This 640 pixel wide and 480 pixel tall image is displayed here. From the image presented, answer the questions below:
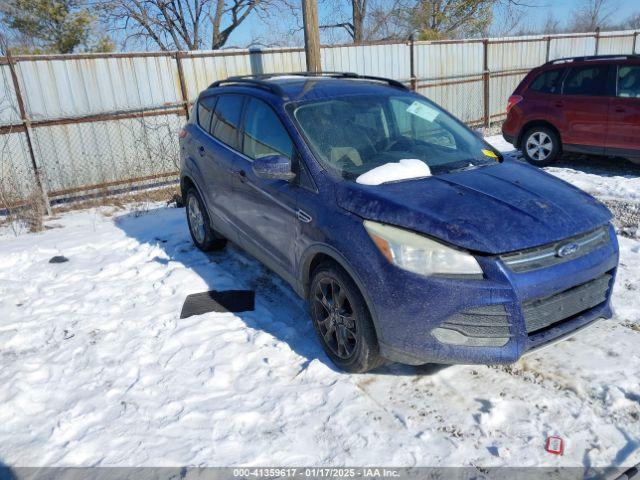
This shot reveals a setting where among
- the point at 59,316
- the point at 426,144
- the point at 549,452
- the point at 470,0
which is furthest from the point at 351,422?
the point at 470,0

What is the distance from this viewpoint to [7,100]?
787cm

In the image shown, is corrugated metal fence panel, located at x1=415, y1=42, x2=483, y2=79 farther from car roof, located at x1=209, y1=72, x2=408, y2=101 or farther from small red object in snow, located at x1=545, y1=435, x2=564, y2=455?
small red object in snow, located at x1=545, y1=435, x2=564, y2=455

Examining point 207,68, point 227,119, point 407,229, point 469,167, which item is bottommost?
point 407,229

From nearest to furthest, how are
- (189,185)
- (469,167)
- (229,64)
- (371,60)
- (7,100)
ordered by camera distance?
1. (469,167)
2. (189,185)
3. (7,100)
4. (229,64)
5. (371,60)

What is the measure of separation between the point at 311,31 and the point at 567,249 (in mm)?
6886

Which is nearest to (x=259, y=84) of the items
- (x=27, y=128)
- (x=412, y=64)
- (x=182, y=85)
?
(x=27, y=128)

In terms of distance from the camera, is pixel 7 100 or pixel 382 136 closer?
pixel 382 136

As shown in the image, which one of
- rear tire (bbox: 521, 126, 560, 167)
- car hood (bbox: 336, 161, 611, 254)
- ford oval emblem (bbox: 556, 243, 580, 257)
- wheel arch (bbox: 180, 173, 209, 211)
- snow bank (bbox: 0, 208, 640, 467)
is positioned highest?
car hood (bbox: 336, 161, 611, 254)

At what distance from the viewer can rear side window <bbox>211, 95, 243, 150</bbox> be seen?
4684mm

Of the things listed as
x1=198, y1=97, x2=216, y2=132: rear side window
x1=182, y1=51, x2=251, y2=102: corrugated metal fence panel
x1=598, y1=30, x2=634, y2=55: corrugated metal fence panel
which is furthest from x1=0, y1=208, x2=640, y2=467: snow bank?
x1=598, y1=30, x2=634, y2=55: corrugated metal fence panel

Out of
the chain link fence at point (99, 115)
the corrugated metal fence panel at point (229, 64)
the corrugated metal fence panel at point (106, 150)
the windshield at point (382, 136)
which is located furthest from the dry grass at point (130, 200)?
the windshield at point (382, 136)

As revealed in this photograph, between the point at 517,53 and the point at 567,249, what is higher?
the point at 517,53

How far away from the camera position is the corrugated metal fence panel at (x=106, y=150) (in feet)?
27.7

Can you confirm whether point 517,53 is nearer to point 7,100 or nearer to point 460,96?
point 460,96
